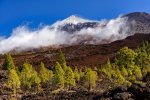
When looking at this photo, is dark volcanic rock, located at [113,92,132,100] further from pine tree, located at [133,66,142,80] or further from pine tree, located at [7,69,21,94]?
pine tree, located at [7,69,21,94]

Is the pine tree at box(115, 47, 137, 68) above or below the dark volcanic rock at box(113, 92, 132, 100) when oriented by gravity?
above

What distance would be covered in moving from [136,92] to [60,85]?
69947mm

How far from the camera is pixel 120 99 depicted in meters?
49.6

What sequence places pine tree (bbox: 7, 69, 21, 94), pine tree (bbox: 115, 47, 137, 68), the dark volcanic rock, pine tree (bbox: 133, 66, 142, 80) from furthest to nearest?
pine tree (bbox: 115, 47, 137, 68), pine tree (bbox: 7, 69, 21, 94), pine tree (bbox: 133, 66, 142, 80), the dark volcanic rock

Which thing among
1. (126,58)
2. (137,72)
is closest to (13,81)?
(126,58)

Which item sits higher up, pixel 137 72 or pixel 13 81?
pixel 13 81

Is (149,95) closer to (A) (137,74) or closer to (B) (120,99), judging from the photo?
(B) (120,99)

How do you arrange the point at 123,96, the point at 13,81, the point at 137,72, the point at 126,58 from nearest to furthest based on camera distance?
the point at 123,96, the point at 137,72, the point at 13,81, the point at 126,58

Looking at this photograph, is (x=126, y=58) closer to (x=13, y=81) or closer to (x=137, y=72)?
(x=137, y=72)

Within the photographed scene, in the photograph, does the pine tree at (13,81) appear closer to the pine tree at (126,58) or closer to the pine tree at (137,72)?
the pine tree at (126,58)

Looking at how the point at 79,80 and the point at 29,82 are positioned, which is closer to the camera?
the point at 29,82

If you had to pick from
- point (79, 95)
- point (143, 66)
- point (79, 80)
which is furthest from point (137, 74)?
point (79, 95)

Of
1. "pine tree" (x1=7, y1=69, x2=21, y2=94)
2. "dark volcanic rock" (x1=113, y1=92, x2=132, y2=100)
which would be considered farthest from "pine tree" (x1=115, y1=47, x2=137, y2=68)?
"dark volcanic rock" (x1=113, y1=92, x2=132, y2=100)

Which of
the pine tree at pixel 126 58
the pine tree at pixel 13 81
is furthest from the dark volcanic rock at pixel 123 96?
the pine tree at pixel 126 58
